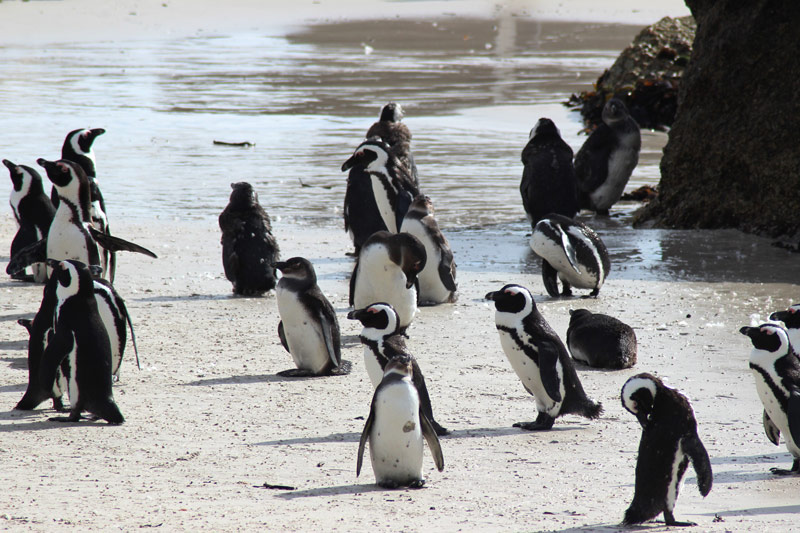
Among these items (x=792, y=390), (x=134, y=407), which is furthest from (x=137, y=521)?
(x=792, y=390)

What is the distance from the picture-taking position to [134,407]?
5148 millimetres

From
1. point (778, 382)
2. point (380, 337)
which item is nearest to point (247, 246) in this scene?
point (380, 337)

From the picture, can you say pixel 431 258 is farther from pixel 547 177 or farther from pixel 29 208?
pixel 547 177

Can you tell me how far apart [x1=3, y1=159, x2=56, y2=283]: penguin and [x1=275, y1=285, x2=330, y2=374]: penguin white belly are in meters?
2.92

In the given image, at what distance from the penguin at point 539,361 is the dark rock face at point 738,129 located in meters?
5.63

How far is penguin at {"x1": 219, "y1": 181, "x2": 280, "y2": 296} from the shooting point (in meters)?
8.05

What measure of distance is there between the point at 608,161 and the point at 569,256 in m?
4.10

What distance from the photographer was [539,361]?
5.14 metres

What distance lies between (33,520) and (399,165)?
5937 millimetres

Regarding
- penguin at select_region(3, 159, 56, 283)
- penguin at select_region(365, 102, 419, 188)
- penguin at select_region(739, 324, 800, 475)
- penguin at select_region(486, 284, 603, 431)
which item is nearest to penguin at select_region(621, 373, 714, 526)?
penguin at select_region(739, 324, 800, 475)

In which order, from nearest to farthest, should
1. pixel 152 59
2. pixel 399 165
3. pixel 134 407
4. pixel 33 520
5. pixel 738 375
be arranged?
1. pixel 33 520
2. pixel 134 407
3. pixel 738 375
4. pixel 399 165
5. pixel 152 59

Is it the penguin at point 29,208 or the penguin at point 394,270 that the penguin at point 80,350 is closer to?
the penguin at point 394,270

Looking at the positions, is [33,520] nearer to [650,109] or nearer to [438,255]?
[438,255]

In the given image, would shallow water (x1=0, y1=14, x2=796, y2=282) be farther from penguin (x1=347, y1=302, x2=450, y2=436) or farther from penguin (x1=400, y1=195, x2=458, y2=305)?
penguin (x1=347, y1=302, x2=450, y2=436)
